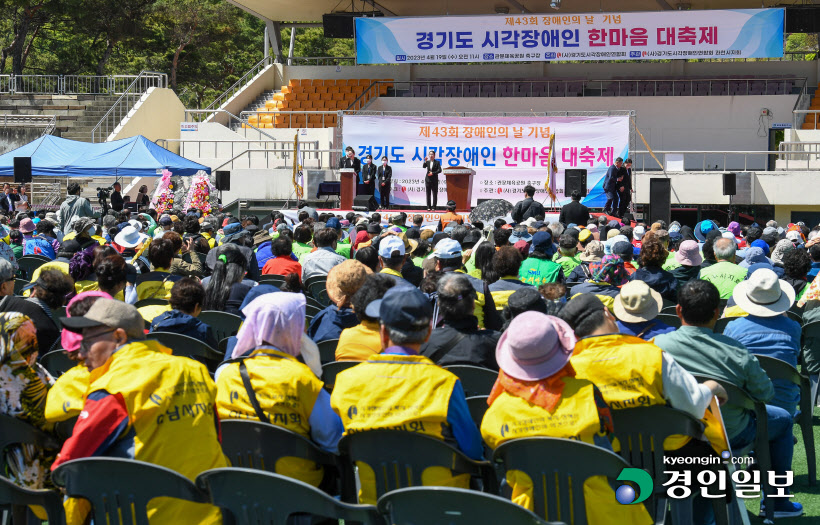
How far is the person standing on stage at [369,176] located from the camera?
2203cm

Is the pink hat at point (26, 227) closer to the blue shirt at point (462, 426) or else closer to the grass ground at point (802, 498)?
the grass ground at point (802, 498)

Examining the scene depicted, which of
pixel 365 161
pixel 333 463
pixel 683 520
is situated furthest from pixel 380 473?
pixel 365 161

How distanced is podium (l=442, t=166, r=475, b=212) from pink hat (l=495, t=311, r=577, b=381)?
1778 centimetres

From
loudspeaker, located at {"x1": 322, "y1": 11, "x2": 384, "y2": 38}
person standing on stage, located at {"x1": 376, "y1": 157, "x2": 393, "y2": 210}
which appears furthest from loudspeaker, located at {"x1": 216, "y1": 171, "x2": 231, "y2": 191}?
loudspeaker, located at {"x1": 322, "y1": 11, "x2": 384, "y2": 38}

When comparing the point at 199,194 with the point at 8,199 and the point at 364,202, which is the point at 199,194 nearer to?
the point at 364,202

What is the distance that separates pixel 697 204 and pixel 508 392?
66.9 feet

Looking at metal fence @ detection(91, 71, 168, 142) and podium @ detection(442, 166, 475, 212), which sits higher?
metal fence @ detection(91, 71, 168, 142)

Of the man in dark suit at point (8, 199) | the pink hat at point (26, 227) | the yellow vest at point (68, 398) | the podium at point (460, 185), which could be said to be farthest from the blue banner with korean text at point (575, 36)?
the yellow vest at point (68, 398)

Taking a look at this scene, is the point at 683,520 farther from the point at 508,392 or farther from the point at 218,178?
the point at 218,178

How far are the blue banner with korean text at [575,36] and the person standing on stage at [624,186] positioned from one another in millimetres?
6368

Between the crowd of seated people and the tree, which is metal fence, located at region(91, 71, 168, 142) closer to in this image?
the tree

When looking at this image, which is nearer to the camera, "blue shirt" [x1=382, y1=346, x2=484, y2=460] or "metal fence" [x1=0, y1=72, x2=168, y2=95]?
"blue shirt" [x1=382, y1=346, x2=484, y2=460]

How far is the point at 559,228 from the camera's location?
12047mm

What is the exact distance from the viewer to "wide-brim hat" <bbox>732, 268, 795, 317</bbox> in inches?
208
